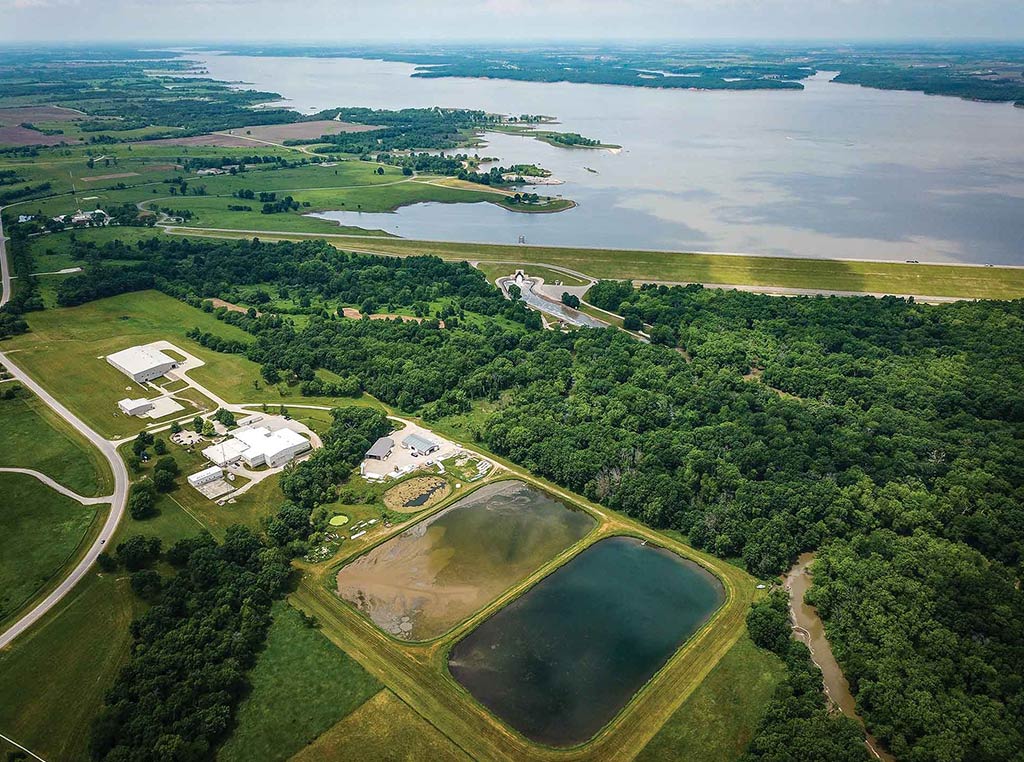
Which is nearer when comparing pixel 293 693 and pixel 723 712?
pixel 723 712

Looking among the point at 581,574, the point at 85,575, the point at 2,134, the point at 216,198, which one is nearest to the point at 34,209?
the point at 216,198

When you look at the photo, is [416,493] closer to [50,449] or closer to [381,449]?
[381,449]

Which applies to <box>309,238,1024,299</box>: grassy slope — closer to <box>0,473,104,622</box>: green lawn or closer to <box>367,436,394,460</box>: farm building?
<box>367,436,394,460</box>: farm building

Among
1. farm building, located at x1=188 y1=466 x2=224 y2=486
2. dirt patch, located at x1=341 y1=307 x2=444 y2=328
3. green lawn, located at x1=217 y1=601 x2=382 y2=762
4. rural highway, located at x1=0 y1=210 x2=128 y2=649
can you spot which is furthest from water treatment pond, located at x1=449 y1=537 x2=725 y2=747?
dirt patch, located at x1=341 y1=307 x2=444 y2=328

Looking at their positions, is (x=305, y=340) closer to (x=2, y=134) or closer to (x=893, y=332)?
(x=893, y=332)

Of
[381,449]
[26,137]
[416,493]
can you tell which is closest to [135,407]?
[381,449]

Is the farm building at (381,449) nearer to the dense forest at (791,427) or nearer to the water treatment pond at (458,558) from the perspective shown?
the dense forest at (791,427)

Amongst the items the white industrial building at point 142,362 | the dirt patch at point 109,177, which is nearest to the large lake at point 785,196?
the white industrial building at point 142,362
